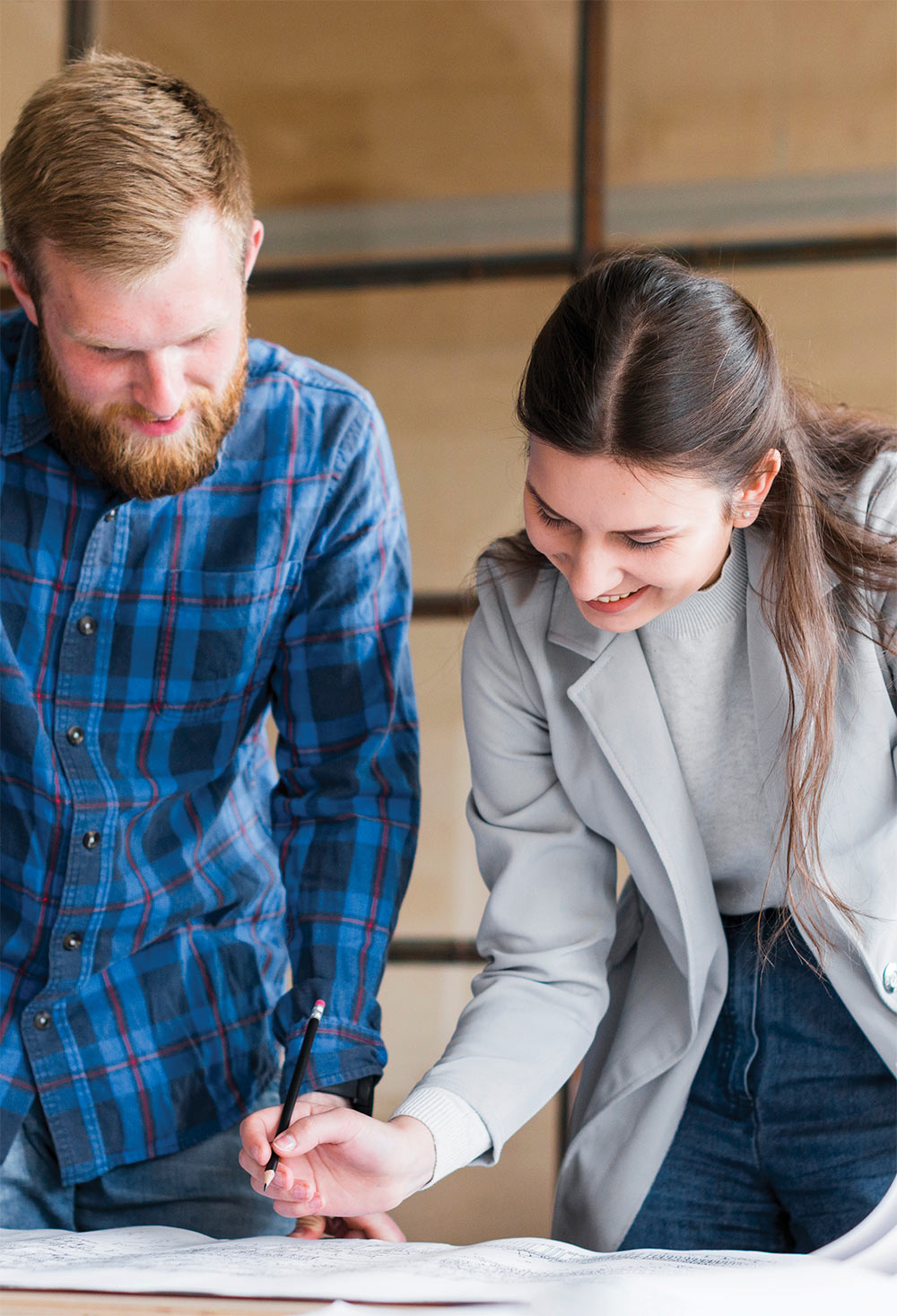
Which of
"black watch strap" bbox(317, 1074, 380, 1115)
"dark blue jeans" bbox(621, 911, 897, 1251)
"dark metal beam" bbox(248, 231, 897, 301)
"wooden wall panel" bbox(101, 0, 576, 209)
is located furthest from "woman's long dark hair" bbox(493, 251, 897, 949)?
"wooden wall panel" bbox(101, 0, 576, 209)

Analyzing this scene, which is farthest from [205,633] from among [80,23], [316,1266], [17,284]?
[80,23]

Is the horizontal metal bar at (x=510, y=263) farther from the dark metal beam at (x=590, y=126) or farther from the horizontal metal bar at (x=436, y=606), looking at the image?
the horizontal metal bar at (x=436, y=606)

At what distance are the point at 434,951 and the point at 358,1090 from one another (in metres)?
1.57

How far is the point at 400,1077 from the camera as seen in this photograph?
272 cm

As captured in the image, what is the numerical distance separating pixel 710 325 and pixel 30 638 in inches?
26.7

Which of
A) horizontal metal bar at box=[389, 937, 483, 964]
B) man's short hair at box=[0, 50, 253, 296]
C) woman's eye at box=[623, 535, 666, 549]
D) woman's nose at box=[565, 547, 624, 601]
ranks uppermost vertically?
man's short hair at box=[0, 50, 253, 296]

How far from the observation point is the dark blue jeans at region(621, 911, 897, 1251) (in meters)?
1.04

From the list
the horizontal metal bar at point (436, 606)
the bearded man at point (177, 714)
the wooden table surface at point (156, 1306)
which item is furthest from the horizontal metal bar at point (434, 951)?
the wooden table surface at point (156, 1306)

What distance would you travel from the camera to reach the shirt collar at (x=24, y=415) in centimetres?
119

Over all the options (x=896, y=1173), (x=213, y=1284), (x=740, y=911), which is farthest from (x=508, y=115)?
(x=213, y=1284)

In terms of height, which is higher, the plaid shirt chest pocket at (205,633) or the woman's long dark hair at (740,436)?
the woman's long dark hair at (740,436)

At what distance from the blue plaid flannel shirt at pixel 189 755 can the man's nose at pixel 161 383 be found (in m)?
0.14

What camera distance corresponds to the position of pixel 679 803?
1.07 meters

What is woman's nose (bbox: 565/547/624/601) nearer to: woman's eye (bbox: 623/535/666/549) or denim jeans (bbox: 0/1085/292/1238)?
woman's eye (bbox: 623/535/666/549)
